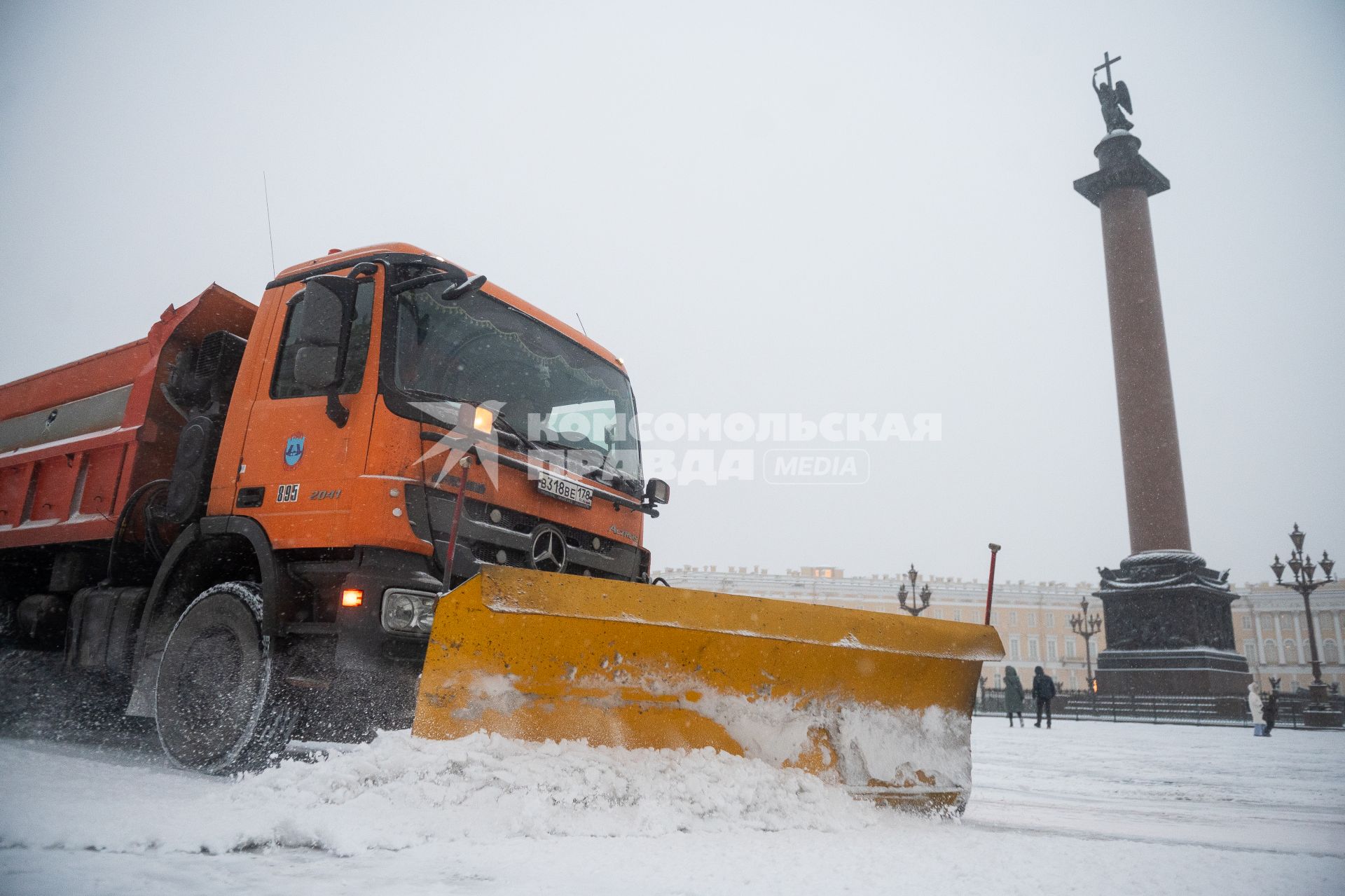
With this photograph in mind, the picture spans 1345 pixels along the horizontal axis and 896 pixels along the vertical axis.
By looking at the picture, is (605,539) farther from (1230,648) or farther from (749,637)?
(1230,648)

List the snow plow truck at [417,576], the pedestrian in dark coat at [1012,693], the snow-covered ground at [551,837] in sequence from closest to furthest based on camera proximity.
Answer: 1. the snow-covered ground at [551,837]
2. the snow plow truck at [417,576]
3. the pedestrian in dark coat at [1012,693]

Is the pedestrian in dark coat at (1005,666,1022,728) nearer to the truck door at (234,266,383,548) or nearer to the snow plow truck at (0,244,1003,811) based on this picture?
the snow plow truck at (0,244,1003,811)

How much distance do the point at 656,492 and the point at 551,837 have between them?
289cm

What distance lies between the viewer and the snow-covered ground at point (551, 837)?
260 cm

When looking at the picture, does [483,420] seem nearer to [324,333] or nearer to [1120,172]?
[324,333]

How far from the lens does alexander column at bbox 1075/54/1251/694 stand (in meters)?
21.2

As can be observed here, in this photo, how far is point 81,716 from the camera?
5.86 m

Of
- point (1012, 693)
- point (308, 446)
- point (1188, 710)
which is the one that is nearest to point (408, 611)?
point (308, 446)

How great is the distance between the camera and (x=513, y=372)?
15.8 feet

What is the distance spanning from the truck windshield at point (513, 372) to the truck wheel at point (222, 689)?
1.45 metres

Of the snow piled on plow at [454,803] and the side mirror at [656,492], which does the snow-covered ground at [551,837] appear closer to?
the snow piled on plow at [454,803]

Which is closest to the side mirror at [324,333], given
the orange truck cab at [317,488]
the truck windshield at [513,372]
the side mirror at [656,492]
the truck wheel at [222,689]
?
the orange truck cab at [317,488]

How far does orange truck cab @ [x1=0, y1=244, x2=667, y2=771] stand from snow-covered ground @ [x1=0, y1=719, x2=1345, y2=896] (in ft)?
1.72

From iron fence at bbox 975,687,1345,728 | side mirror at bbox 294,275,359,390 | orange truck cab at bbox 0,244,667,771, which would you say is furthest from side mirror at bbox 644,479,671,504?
iron fence at bbox 975,687,1345,728
